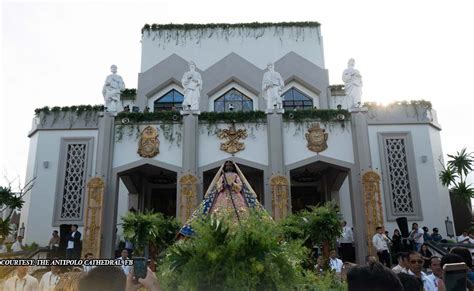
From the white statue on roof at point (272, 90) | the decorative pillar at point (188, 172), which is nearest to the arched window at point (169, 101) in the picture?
the decorative pillar at point (188, 172)

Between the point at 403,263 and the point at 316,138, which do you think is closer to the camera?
the point at 403,263

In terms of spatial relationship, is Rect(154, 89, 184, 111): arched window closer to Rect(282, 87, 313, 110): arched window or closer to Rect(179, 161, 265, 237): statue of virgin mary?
Rect(282, 87, 313, 110): arched window

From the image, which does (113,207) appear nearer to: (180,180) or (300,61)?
(180,180)

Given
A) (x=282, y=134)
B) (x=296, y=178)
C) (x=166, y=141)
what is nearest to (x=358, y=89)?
(x=282, y=134)

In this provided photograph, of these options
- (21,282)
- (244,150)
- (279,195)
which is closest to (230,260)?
(21,282)

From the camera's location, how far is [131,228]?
13.8m

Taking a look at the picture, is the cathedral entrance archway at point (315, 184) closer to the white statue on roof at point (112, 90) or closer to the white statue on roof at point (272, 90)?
the white statue on roof at point (272, 90)

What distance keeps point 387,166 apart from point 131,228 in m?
12.6

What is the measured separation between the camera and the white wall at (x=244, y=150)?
57.8ft

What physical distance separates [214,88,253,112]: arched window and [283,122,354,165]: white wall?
4.88m

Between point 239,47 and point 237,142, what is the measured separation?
775 centimetres

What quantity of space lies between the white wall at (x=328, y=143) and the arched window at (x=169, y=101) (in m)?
7.19

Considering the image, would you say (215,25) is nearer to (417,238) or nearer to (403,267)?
(417,238)

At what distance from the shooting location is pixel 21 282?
345 inches
